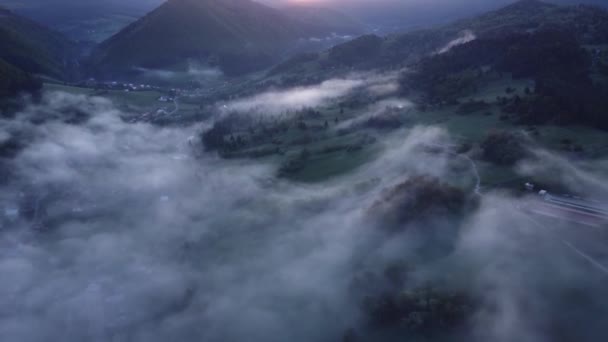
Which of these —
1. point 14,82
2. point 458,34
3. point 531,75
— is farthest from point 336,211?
point 458,34

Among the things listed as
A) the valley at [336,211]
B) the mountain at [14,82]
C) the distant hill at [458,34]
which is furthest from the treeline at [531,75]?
the mountain at [14,82]

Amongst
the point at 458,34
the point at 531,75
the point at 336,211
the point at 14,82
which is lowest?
the point at 336,211

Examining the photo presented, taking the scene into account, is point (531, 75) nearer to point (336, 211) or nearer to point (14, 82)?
point (336, 211)

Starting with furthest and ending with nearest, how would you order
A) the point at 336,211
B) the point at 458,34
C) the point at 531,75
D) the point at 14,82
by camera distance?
the point at 458,34 → the point at 14,82 → the point at 531,75 → the point at 336,211

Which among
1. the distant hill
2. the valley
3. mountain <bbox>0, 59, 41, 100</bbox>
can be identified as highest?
the distant hill

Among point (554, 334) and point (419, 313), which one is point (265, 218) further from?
point (554, 334)

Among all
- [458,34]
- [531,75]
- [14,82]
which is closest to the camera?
[531,75]

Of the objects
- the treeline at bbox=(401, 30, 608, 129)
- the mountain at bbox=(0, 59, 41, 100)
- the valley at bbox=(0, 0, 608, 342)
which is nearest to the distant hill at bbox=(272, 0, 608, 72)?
the treeline at bbox=(401, 30, 608, 129)

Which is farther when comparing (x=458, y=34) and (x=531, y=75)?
(x=458, y=34)

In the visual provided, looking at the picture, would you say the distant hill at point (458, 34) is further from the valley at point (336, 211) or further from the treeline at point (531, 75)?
the valley at point (336, 211)

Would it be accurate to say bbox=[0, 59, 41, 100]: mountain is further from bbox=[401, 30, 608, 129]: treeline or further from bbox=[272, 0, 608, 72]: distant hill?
bbox=[401, 30, 608, 129]: treeline

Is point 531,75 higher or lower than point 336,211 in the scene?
higher
